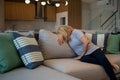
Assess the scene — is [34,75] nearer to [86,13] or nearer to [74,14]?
[74,14]

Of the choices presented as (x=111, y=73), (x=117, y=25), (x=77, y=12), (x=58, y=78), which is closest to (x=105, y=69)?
(x=111, y=73)

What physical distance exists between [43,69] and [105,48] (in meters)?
1.48

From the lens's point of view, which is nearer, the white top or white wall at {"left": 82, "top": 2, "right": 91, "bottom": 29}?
the white top

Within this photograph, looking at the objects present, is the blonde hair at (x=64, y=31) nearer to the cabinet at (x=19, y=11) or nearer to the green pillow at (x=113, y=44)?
the green pillow at (x=113, y=44)

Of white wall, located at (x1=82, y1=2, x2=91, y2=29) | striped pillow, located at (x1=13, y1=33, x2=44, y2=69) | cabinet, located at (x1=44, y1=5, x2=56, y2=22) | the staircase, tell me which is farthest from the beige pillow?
white wall, located at (x1=82, y1=2, x2=91, y2=29)

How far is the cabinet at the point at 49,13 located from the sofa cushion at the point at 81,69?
24.1ft

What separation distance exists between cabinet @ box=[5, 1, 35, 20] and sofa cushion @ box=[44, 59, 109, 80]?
260 inches

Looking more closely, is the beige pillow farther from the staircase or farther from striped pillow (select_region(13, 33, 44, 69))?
the staircase

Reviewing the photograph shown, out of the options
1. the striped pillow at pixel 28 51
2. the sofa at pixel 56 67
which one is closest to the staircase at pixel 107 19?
the sofa at pixel 56 67

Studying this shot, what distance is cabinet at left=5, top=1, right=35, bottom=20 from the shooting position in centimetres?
846

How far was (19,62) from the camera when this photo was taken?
211 centimetres

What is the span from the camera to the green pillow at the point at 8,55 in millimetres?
1980

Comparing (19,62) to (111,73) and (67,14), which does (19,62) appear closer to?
(111,73)

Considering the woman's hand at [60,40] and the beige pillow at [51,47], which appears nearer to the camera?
the beige pillow at [51,47]
